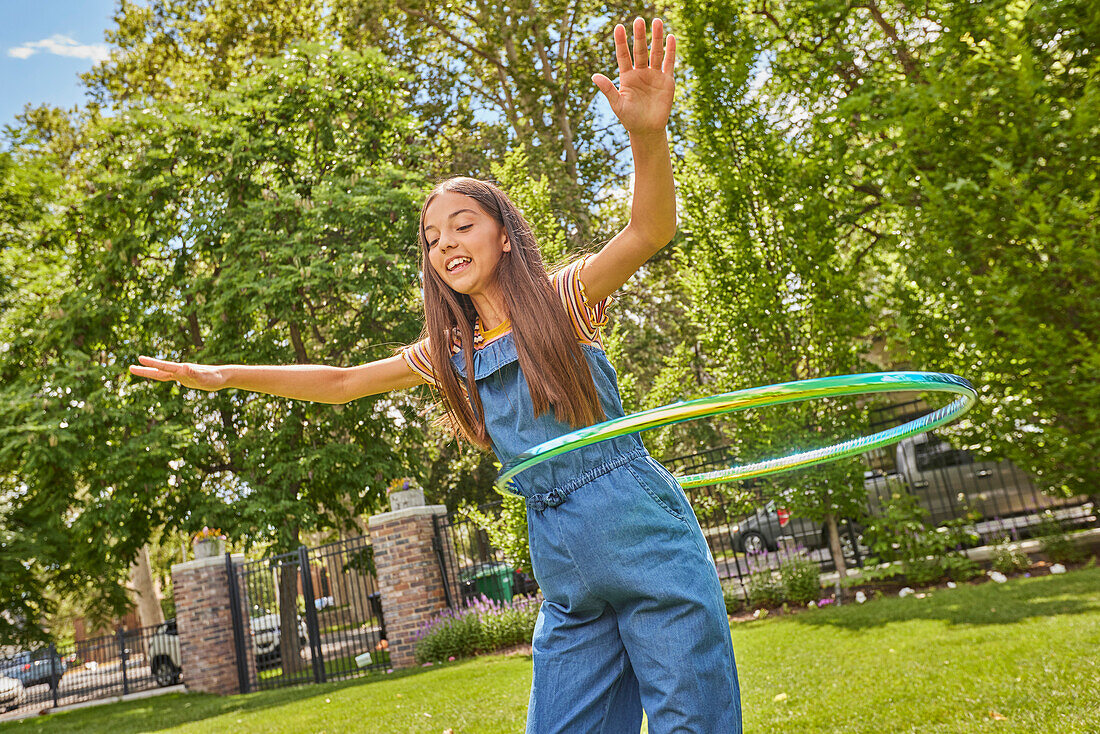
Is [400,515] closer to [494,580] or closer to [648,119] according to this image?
[494,580]

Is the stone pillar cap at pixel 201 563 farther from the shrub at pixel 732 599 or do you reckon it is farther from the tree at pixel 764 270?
the tree at pixel 764 270

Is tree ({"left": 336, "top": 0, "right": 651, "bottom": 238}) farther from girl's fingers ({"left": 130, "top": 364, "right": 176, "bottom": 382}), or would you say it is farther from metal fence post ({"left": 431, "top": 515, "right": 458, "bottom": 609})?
girl's fingers ({"left": 130, "top": 364, "right": 176, "bottom": 382})

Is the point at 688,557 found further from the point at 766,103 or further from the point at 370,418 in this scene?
the point at 370,418

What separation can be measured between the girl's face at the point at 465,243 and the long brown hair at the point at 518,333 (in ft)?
0.07

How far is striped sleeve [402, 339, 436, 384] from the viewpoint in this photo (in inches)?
90.7

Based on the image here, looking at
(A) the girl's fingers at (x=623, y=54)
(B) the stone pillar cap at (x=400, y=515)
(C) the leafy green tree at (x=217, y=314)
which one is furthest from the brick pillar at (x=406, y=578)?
(A) the girl's fingers at (x=623, y=54)

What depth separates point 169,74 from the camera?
740 inches

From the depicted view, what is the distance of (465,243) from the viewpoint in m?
2.14

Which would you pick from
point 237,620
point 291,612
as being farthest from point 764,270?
point 291,612

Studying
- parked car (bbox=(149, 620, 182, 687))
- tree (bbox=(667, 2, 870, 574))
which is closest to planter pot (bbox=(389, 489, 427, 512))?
tree (bbox=(667, 2, 870, 574))

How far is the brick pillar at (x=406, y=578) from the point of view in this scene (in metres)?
11.1

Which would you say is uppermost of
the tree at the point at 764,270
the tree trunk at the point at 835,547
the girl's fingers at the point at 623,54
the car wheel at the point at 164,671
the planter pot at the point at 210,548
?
the tree at the point at 764,270

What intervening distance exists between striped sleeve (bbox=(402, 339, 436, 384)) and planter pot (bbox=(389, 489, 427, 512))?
372 inches

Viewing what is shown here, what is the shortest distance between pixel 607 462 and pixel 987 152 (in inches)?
315
